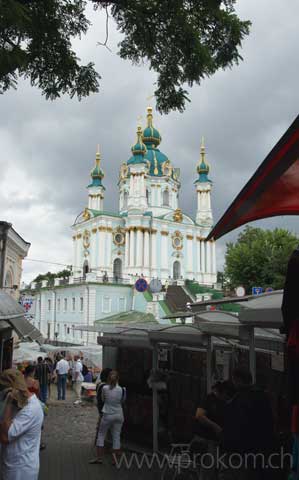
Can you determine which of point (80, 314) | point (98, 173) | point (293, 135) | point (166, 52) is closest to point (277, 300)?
point (293, 135)

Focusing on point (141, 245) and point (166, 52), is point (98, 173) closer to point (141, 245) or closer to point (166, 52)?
point (141, 245)

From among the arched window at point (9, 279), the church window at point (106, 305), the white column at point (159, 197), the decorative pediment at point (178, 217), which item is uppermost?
the white column at point (159, 197)

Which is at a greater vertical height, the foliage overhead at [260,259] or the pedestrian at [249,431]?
the foliage overhead at [260,259]

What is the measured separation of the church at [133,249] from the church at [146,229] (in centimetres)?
12

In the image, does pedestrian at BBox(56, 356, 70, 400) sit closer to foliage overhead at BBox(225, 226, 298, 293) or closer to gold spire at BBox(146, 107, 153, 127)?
foliage overhead at BBox(225, 226, 298, 293)

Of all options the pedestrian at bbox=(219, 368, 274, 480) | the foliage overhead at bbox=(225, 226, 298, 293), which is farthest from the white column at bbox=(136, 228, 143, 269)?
the pedestrian at bbox=(219, 368, 274, 480)

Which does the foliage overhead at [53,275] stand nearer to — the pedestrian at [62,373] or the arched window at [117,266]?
the arched window at [117,266]

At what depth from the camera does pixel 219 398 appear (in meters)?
5.58

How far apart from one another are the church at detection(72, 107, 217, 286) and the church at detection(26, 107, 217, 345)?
0.38 ft

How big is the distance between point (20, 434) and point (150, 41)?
6.64 meters

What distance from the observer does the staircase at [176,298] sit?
129ft

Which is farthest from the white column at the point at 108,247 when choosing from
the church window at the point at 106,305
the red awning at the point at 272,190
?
the red awning at the point at 272,190

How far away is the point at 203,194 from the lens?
63281mm

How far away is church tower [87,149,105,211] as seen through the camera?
2439 inches
